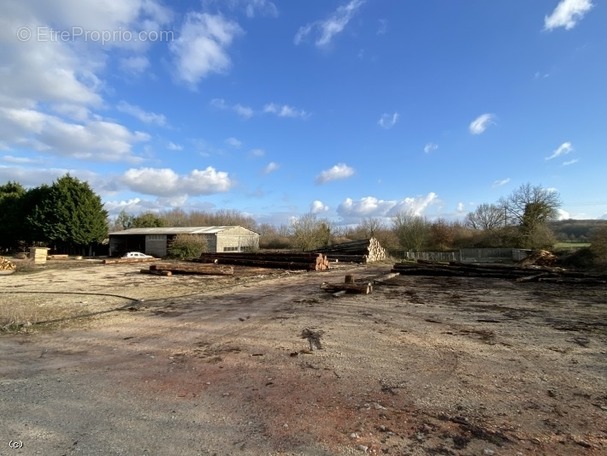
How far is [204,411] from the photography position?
397cm

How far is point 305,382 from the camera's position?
4.80 metres

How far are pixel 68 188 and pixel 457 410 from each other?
155 ft

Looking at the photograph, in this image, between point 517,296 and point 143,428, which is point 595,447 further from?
point 517,296

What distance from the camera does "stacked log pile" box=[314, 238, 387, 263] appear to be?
32844mm

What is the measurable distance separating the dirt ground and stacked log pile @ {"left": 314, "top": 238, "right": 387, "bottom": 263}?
74.9 ft

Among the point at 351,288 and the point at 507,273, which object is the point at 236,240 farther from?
the point at 351,288

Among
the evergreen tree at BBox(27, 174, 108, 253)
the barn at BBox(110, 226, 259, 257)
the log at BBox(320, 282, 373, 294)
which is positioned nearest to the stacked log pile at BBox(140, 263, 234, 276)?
the log at BBox(320, 282, 373, 294)

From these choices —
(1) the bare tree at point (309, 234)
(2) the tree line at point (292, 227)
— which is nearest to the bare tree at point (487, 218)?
(2) the tree line at point (292, 227)

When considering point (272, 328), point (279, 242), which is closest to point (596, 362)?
point (272, 328)

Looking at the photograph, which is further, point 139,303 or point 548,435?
point 139,303

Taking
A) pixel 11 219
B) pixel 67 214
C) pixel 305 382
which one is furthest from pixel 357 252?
pixel 11 219

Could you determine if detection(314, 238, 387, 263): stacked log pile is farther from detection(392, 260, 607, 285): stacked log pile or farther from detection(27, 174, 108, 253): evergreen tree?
detection(27, 174, 108, 253): evergreen tree

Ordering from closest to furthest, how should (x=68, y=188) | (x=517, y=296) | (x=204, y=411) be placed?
(x=204, y=411), (x=517, y=296), (x=68, y=188)

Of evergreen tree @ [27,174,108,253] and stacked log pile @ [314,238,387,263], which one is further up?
evergreen tree @ [27,174,108,253]
